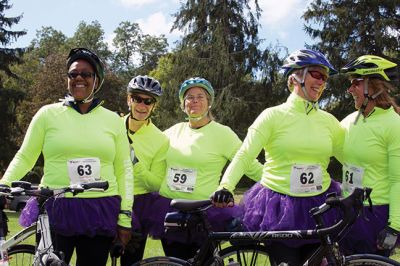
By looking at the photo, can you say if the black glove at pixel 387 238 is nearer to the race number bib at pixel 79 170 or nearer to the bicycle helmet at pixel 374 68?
the bicycle helmet at pixel 374 68

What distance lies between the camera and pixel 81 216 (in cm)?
389

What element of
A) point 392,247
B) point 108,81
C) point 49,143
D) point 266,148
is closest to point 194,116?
point 266,148

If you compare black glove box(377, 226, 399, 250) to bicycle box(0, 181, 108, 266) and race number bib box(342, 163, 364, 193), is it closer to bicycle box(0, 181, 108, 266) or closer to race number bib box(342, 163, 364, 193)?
race number bib box(342, 163, 364, 193)

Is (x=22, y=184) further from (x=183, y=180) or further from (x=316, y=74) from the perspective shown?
(x=316, y=74)

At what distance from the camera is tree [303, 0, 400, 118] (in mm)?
23219

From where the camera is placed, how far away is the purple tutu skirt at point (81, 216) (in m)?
3.88

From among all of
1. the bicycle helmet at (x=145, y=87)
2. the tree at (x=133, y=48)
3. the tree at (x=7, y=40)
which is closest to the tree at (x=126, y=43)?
the tree at (x=133, y=48)

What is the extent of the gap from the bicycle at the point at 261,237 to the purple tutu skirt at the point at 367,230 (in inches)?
15.0

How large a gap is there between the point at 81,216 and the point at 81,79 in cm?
102

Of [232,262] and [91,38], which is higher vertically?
[91,38]

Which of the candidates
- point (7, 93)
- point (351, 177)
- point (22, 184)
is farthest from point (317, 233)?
point (7, 93)

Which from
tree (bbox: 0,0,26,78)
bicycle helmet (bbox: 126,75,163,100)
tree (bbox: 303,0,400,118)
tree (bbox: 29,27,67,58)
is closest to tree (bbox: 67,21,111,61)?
tree (bbox: 29,27,67,58)

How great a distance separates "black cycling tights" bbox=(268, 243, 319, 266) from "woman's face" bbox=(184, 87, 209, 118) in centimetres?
139

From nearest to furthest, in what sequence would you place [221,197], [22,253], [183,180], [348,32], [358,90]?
1. [221,197]
2. [358,90]
3. [22,253]
4. [183,180]
5. [348,32]
